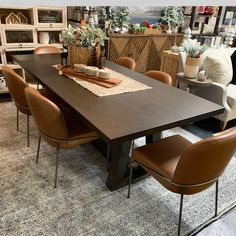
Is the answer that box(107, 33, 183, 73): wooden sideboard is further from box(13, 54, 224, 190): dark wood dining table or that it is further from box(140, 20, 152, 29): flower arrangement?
box(13, 54, 224, 190): dark wood dining table

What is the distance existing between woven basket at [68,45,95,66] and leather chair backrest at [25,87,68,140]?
689 millimetres

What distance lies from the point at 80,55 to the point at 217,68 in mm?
1642

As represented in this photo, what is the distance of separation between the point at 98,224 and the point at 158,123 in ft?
2.65

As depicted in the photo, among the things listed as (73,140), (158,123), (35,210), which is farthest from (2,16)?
(158,123)

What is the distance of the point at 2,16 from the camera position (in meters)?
3.21

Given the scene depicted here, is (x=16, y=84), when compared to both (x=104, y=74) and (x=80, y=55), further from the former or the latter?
(x=104, y=74)

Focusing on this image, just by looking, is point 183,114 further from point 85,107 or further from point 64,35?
point 64,35

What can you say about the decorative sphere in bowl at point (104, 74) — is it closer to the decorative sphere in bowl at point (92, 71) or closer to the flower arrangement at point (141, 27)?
the decorative sphere in bowl at point (92, 71)

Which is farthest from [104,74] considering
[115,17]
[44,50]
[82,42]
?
[115,17]

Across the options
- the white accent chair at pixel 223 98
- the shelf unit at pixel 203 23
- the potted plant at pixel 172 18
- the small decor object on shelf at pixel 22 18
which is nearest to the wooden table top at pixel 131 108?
the white accent chair at pixel 223 98

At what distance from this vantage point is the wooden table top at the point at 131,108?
1331 millimetres

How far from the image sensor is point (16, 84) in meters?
A: 2.07

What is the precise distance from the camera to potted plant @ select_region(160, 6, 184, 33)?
14.3 ft

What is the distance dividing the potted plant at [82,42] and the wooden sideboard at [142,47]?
5.44 ft
